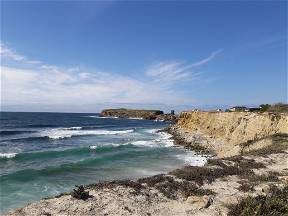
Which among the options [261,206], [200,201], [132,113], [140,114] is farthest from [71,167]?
[132,113]

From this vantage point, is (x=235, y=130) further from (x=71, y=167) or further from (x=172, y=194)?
(x=172, y=194)

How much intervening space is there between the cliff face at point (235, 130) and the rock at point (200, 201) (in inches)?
653

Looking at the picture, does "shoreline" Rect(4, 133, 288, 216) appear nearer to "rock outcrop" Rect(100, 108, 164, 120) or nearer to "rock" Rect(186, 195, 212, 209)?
"rock" Rect(186, 195, 212, 209)

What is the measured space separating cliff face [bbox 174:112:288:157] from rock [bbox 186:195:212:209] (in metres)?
16.6

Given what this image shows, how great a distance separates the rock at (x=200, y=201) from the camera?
516 inches

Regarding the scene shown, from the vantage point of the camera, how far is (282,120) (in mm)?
34219

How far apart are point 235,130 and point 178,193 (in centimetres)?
2869

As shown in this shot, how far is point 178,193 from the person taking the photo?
14453mm

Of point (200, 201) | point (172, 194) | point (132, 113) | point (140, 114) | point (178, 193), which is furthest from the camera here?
point (132, 113)

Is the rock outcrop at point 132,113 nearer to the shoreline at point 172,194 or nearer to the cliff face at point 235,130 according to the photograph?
the cliff face at point 235,130

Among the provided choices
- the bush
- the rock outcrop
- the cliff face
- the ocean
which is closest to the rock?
the bush

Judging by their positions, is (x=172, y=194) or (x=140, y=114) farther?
(x=140, y=114)

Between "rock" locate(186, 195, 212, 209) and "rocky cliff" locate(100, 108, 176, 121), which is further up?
"rocky cliff" locate(100, 108, 176, 121)

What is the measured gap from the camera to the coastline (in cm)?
1258
